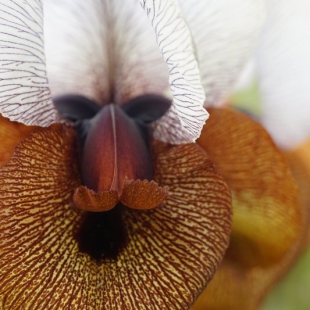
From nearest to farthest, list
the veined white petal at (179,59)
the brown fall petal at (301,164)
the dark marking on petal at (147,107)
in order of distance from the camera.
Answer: the veined white petal at (179,59) → the dark marking on petal at (147,107) → the brown fall petal at (301,164)

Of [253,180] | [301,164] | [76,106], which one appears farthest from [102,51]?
[301,164]

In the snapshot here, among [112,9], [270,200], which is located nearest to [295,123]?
[270,200]

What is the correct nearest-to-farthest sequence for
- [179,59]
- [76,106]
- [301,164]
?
[179,59], [76,106], [301,164]

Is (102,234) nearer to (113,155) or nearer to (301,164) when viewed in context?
(113,155)

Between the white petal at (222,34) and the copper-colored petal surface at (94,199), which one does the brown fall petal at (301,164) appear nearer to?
the white petal at (222,34)

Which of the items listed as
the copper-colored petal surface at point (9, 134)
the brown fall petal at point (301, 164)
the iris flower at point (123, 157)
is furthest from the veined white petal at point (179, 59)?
the brown fall petal at point (301, 164)

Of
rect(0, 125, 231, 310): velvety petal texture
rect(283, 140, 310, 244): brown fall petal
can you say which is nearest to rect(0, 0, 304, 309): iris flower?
rect(0, 125, 231, 310): velvety petal texture

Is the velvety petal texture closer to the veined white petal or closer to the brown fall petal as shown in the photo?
the veined white petal
